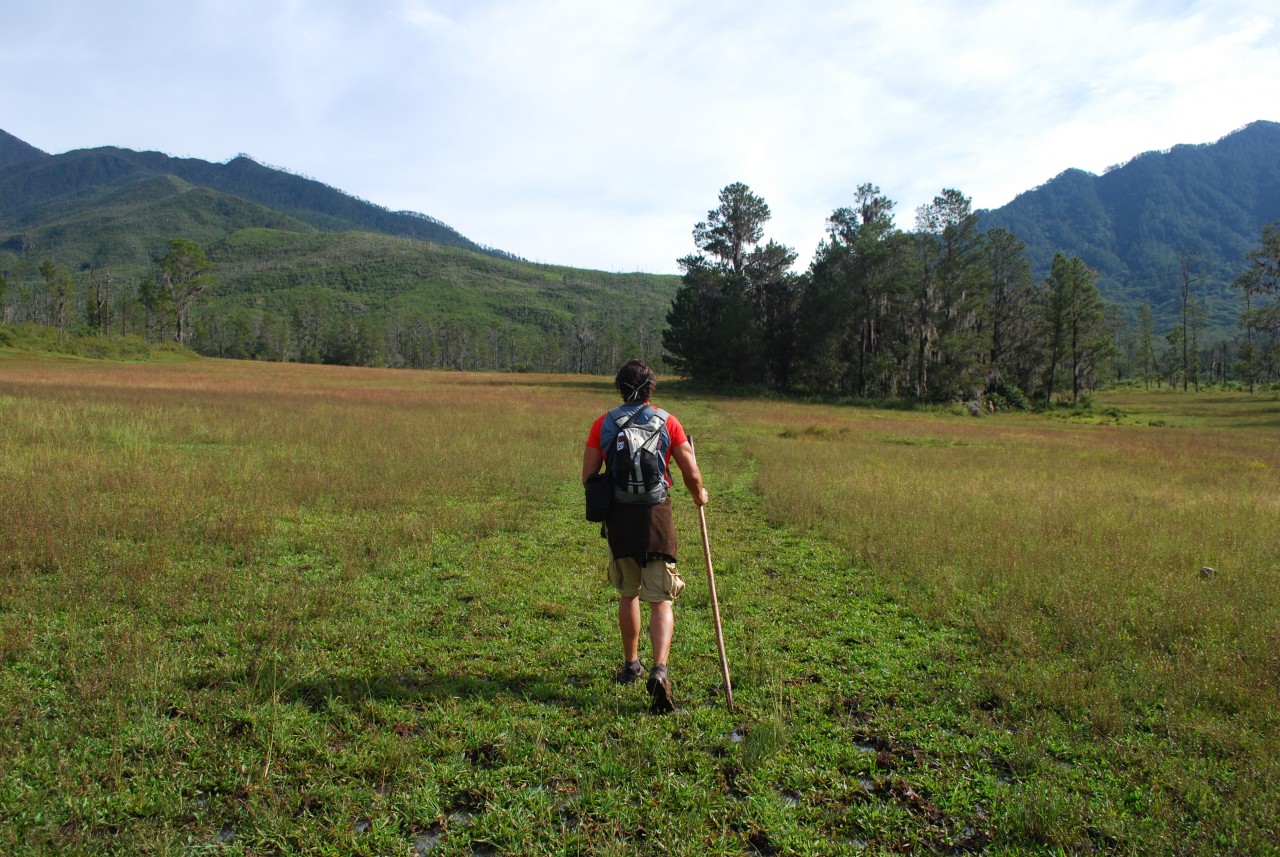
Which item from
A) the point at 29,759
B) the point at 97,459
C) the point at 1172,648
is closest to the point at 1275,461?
the point at 1172,648

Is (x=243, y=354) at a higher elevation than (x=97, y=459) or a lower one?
higher

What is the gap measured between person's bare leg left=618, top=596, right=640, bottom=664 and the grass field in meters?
0.28

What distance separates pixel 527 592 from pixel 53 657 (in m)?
3.64

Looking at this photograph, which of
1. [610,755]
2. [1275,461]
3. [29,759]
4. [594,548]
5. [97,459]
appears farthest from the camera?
[1275,461]

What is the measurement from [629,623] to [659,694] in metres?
0.56

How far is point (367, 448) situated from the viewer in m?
15.1

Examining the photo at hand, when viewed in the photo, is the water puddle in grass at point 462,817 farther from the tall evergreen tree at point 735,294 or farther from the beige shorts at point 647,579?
the tall evergreen tree at point 735,294

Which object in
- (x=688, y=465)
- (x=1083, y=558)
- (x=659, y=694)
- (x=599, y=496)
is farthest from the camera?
(x=1083, y=558)

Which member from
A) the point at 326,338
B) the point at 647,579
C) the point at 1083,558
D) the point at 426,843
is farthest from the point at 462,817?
the point at 326,338

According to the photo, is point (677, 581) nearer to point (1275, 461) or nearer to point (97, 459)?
point (97, 459)

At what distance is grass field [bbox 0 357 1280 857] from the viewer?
3.28 m

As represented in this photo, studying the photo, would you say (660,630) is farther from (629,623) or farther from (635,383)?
(635,383)

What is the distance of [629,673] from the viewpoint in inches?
188

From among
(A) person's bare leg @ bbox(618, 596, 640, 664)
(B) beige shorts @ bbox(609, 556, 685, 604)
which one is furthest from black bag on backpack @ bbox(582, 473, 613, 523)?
(A) person's bare leg @ bbox(618, 596, 640, 664)
